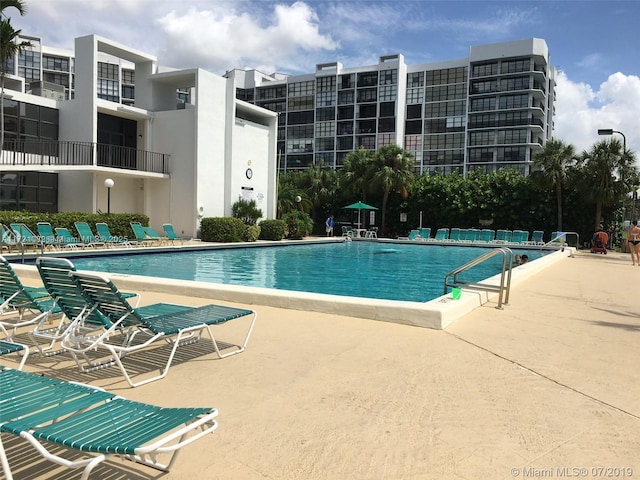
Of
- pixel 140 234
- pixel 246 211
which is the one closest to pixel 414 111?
pixel 246 211

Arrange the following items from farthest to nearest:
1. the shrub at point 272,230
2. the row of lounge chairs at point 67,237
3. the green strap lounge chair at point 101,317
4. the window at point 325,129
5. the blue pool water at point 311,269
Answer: the window at point 325,129 → the shrub at point 272,230 → the row of lounge chairs at point 67,237 → the blue pool water at point 311,269 → the green strap lounge chair at point 101,317

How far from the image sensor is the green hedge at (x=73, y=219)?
656 inches

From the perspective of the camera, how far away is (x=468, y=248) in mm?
24516

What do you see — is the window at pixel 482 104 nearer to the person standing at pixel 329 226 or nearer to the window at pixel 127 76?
the person standing at pixel 329 226

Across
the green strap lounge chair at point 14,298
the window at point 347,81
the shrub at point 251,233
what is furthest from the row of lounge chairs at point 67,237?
the window at point 347,81

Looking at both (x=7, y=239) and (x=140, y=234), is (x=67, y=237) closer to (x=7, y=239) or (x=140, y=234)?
(x=7, y=239)

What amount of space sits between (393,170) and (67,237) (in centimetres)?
2016

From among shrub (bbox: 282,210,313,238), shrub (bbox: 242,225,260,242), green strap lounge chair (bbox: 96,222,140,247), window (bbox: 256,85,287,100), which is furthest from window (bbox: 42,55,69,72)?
green strap lounge chair (bbox: 96,222,140,247)

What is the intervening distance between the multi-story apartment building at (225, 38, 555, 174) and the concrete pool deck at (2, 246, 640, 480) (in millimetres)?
60505

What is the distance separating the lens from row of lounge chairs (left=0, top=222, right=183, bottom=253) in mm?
15023

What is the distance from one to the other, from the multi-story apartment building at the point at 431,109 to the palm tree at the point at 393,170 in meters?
33.6

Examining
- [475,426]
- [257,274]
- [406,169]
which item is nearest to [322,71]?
[406,169]

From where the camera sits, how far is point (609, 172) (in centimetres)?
2434

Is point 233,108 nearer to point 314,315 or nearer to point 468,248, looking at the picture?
point 468,248
